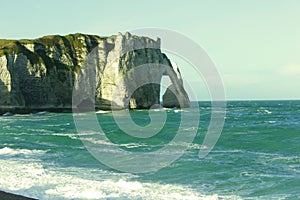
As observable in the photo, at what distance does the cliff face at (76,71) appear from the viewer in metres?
90.9

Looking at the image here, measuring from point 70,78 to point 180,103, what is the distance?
36.2m

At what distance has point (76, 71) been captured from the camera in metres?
103

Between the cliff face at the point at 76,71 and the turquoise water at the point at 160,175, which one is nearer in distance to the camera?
the turquoise water at the point at 160,175

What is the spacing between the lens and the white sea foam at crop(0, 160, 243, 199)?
1662 cm

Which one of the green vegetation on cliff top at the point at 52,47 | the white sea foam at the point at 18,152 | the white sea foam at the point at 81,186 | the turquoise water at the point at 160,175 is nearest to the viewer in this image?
the white sea foam at the point at 81,186

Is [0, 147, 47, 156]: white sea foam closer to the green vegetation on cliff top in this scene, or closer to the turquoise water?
the turquoise water

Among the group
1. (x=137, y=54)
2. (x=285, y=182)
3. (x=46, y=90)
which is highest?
(x=137, y=54)

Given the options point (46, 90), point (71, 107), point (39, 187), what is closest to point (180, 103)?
point (71, 107)

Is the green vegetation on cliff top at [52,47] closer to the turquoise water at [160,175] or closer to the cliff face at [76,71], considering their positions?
the cliff face at [76,71]

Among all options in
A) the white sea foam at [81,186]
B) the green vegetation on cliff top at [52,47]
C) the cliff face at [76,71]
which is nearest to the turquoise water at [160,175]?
the white sea foam at [81,186]

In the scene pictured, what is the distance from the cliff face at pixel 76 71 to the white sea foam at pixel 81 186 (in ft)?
220

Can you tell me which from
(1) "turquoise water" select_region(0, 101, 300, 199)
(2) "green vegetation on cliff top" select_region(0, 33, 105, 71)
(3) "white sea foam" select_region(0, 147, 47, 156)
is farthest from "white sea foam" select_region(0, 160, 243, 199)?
(2) "green vegetation on cliff top" select_region(0, 33, 105, 71)

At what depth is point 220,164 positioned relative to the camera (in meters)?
24.7

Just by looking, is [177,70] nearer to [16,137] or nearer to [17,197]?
[16,137]
